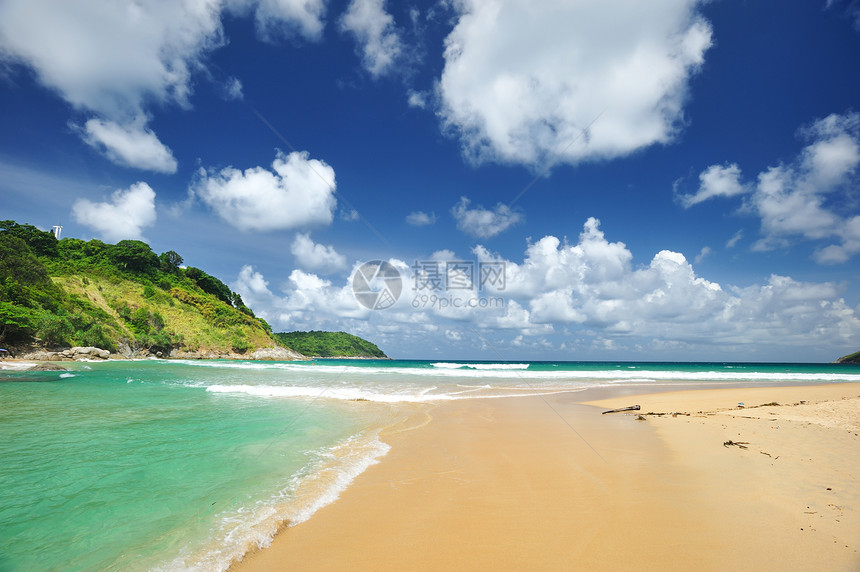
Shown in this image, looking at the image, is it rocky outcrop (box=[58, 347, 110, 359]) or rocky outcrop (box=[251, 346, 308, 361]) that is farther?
rocky outcrop (box=[251, 346, 308, 361])

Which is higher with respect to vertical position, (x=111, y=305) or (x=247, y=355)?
(x=111, y=305)

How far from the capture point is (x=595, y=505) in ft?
15.2

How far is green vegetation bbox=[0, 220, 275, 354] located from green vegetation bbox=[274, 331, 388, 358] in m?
41.3

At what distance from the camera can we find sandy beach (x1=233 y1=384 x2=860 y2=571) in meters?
3.41

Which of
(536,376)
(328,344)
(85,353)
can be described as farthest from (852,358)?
(85,353)

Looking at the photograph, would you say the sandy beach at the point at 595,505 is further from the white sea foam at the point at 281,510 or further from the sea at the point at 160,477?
the sea at the point at 160,477

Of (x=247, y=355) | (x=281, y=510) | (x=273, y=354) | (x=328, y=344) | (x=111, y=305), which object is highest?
(x=111, y=305)

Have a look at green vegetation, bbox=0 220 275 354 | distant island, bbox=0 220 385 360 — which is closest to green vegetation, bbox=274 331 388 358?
distant island, bbox=0 220 385 360

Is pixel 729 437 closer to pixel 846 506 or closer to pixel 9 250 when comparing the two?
pixel 846 506

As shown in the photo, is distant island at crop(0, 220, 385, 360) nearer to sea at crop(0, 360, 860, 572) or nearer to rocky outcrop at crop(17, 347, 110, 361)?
rocky outcrop at crop(17, 347, 110, 361)

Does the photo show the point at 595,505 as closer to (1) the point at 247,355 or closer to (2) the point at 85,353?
(2) the point at 85,353

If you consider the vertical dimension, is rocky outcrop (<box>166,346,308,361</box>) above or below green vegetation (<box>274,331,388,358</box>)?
below

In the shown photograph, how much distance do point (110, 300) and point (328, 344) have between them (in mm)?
89829

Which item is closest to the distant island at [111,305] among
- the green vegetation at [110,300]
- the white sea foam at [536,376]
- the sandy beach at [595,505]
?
the green vegetation at [110,300]
